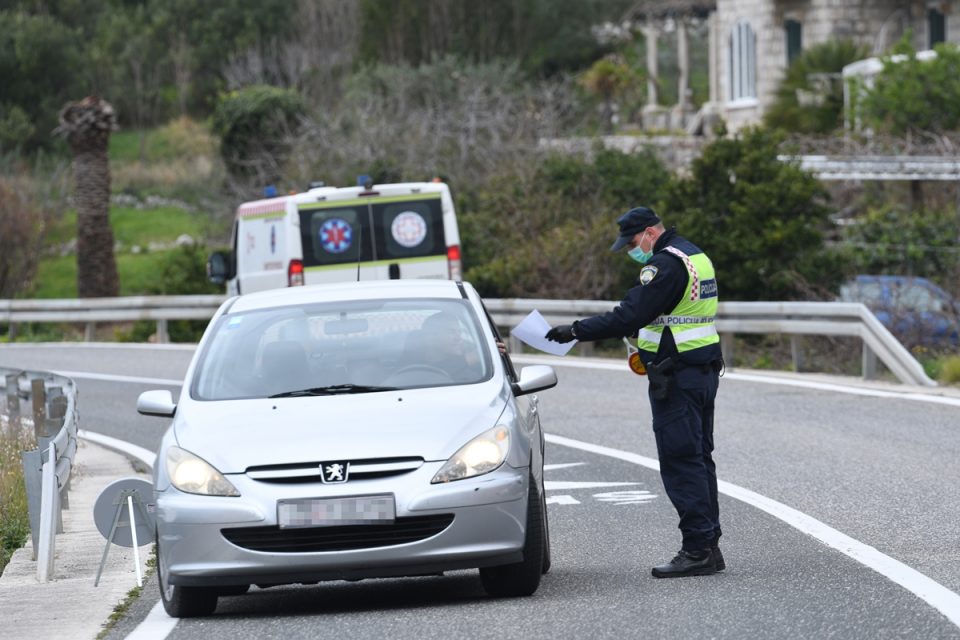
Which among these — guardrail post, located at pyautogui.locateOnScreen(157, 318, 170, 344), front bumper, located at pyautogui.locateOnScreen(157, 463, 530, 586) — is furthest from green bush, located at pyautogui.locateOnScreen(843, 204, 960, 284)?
front bumper, located at pyautogui.locateOnScreen(157, 463, 530, 586)

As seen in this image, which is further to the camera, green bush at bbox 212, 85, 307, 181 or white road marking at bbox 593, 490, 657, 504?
green bush at bbox 212, 85, 307, 181

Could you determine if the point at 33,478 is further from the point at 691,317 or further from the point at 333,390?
the point at 691,317

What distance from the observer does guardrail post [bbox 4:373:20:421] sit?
1500cm

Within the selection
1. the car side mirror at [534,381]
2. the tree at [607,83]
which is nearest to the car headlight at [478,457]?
the car side mirror at [534,381]

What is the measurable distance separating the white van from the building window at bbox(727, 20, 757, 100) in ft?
83.6

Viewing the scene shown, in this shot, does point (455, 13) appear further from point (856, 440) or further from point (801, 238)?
point (856, 440)

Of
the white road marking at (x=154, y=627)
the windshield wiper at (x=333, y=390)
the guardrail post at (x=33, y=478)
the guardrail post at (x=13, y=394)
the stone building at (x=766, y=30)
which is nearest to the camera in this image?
the white road marking at (x=154, y=627)

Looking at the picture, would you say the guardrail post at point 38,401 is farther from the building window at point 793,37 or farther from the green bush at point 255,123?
the green bush at point 255,123

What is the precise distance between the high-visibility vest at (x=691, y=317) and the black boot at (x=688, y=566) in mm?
928

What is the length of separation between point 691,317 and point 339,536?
6.78 feet

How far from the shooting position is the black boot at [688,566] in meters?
8.10

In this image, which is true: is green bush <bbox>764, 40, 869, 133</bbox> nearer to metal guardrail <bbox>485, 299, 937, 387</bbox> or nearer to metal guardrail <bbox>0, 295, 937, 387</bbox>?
metal guardrail <bbox>0, 295, 937, 387</bbox>

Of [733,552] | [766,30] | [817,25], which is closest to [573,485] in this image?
[733,552]

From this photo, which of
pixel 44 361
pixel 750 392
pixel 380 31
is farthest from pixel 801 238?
pixel 380 31
